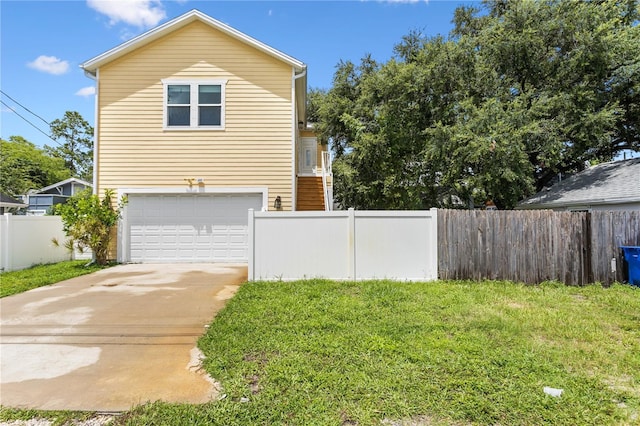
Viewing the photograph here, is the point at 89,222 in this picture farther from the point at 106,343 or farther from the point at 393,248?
the point at 393,248

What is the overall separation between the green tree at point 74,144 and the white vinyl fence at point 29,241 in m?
38.3

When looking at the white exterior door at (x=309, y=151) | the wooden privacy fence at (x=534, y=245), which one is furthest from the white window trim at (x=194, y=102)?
the wooden privacy fence at (x=534, y=245)

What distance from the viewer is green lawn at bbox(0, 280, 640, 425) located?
102 inches

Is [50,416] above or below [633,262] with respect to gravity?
below

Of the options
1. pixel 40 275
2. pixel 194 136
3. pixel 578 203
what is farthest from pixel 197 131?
pixel 578 203

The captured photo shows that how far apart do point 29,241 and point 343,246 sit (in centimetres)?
916

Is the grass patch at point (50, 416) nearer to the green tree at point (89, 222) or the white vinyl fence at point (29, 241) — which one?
the green tree at point (89, 222)

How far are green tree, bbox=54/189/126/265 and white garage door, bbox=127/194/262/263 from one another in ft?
2.17

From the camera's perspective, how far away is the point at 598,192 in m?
10.9

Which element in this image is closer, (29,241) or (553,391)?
(553,391)

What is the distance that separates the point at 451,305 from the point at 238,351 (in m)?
3.31

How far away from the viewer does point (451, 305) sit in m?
5.26

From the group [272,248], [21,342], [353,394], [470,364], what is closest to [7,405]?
[21,342]

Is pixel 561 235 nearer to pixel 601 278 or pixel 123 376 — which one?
pixel 601 278
